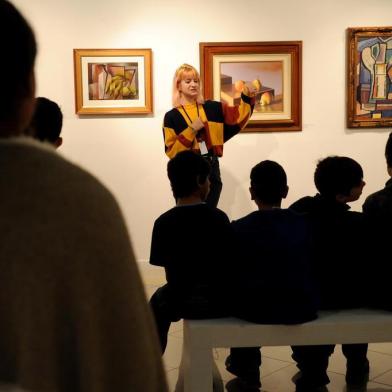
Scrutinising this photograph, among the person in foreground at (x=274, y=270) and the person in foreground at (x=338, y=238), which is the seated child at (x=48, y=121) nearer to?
the person in foreground at (x=274, y=270)

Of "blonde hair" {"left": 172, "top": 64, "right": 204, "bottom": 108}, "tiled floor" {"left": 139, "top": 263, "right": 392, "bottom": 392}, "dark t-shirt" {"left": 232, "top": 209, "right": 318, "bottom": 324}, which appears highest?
"blonde hair" {"left": 172, "top": 64, "right": 204, "bottom": 108}

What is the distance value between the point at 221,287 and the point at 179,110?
2031 mm

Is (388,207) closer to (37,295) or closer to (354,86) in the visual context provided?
A: (37,295)

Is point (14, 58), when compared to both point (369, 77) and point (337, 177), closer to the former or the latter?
point (337, 177)

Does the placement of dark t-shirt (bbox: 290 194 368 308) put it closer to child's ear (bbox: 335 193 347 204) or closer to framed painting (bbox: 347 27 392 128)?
child's ear (bbox: 335 193 347 204)

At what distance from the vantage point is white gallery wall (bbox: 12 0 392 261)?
4500mm

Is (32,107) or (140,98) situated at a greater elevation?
(140,98)

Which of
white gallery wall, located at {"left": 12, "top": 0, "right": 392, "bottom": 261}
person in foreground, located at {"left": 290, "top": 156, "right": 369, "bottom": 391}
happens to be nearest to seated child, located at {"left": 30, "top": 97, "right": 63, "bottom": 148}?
person in foreground, located at {"left": 290, "top": 156, "right": 369, "bottom": 391}

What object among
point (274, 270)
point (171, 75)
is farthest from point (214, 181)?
point (274, 270)

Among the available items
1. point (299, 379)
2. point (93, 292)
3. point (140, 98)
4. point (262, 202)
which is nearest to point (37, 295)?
point (93, 292)

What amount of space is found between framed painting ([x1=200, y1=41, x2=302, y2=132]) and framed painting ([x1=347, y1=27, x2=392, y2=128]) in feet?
1.27

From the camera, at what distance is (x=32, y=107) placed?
675 millimetres

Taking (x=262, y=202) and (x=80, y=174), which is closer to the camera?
(x=80, y=174)

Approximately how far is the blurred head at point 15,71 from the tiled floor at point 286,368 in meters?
1.71
